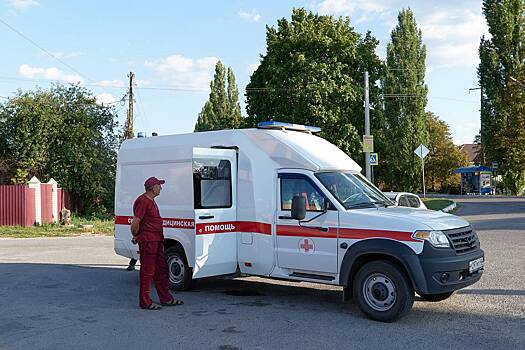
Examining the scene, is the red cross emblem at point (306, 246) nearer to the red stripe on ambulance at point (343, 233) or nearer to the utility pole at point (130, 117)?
the red stripe on ambulance at point (343, 233)

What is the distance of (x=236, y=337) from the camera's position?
6.71 meters

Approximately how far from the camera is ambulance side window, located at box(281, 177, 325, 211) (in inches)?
320

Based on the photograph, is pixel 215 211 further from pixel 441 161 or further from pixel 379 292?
pixel 441 161

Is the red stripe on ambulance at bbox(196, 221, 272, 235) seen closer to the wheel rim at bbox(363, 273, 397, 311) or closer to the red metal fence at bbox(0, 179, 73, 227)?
the wheel rim at bbox(363, 273, 397, 311)

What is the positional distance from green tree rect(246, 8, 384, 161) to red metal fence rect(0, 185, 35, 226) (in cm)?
1458

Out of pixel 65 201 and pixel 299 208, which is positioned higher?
pixel 299 208

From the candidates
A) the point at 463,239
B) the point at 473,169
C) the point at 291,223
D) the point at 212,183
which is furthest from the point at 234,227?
the point at 473,169

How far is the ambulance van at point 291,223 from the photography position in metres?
7.24

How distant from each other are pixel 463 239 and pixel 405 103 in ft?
144

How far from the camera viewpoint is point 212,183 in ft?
30.2

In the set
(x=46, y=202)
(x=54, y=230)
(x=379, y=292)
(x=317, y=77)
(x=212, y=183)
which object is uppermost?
(x=317, y=77)

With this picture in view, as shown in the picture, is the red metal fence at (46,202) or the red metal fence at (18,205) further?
the red metal fence at (46,202)

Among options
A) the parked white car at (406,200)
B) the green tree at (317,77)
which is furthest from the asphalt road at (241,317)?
the green tree at (317,77)

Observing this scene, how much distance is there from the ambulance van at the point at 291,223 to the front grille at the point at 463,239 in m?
0.01
